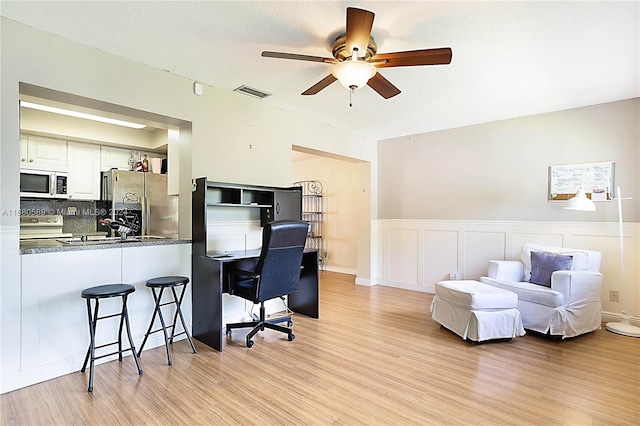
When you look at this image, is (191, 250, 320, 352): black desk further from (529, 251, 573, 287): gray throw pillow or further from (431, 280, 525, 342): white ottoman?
(529, 251, 573, 287): gray throw pillow

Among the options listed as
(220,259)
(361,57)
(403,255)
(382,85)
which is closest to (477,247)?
(403,255)

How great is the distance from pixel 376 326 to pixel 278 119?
104 inches

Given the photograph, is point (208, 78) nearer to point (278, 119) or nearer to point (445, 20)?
point (278, 119)

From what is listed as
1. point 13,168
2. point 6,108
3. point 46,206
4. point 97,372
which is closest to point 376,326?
point 97,372

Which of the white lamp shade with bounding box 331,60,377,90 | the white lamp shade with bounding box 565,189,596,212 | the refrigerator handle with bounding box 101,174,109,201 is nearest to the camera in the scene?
the white lamp shade with bounding box 331,60,377,90

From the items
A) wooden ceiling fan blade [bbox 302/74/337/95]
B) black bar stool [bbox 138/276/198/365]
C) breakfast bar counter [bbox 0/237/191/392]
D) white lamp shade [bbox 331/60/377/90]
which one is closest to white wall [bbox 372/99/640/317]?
wooden ceiling fan blade [bbox 302/74/337/95]

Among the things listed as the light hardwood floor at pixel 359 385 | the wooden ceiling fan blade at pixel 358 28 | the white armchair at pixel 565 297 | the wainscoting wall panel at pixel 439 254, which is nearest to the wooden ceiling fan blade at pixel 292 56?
the wooden ceiling fan blade at pixel 358 28

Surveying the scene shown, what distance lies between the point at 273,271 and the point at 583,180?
3801 millimetres

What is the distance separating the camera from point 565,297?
3.26 m

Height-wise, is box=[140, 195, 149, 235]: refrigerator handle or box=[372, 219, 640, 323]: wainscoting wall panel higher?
box=[140, 195, 149, 235]: refrigerator handle

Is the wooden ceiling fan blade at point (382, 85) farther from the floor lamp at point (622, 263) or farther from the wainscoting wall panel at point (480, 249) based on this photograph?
the wainscoting wall panel at point (480, 249)

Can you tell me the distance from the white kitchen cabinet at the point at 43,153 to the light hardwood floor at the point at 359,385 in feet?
9.65

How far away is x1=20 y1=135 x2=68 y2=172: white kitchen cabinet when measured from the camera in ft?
13.6

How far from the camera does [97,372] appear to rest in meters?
2.58
